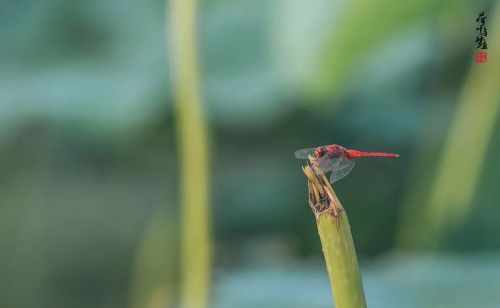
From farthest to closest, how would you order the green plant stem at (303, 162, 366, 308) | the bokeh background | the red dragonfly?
1. the bokeh background
2. the red dragonfly
3. the green plant stem at (303, 162, 366, 308)

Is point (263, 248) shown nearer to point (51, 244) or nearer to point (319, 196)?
point (51, 244)

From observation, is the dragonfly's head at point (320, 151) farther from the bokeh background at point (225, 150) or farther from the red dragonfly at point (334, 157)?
A: the bokeh background at point (225, 150)

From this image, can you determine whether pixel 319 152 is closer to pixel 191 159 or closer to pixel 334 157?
pixel 334 157

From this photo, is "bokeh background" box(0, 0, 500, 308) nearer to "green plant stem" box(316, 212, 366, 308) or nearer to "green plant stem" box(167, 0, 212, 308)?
"green plant stem" box(167, 0, 212, 308)

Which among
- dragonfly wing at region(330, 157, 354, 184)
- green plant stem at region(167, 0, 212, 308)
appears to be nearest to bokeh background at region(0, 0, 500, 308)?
green plant stem at region(167, 0, 212, 308)

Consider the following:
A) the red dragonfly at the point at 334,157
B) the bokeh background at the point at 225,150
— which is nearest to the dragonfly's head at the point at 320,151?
the red dragonfly at the point at 334,157

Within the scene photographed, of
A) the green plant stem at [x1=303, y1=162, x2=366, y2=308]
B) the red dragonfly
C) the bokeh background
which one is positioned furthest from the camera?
the bokeh background
